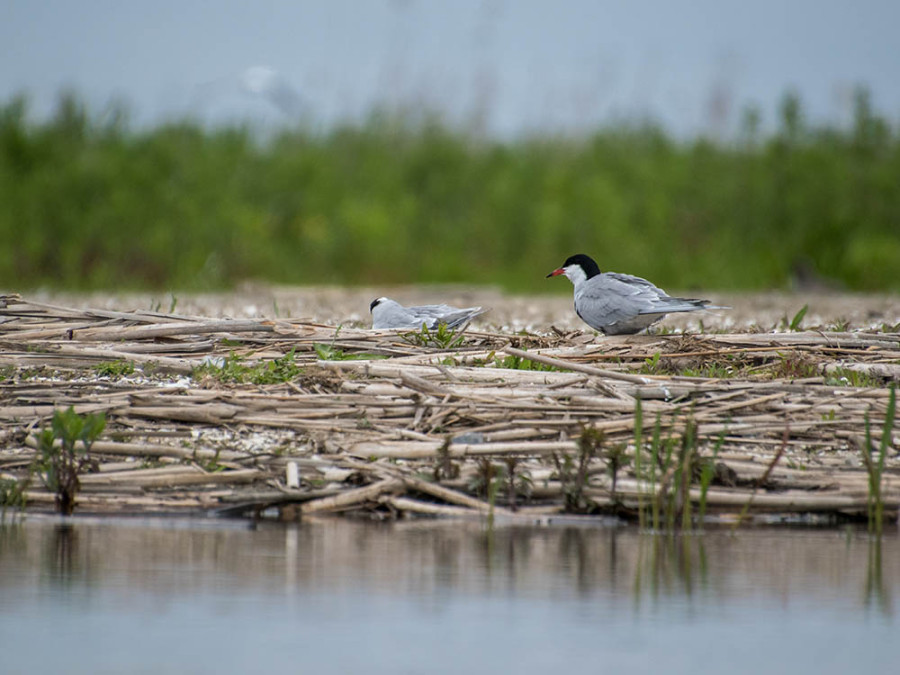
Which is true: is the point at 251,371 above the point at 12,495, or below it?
above

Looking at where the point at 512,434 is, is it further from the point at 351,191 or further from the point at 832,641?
the point at 351,191

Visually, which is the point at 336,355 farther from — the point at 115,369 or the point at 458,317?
the point at 458,317

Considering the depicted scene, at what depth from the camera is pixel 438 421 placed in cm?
582

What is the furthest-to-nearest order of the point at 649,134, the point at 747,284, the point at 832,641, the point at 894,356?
the point at 649,134 → the point at 747,284 → the point at 894,356 → the point at 832,641

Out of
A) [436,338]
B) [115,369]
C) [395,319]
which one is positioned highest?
[395,319]

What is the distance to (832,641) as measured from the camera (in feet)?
12.2

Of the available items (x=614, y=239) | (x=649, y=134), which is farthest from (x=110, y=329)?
(x=649, y=134)

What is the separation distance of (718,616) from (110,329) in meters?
4.51

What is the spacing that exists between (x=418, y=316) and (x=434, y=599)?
4.35 metres

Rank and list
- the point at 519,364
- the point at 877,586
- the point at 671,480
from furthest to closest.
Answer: the point at 519,364
the point at 671,480
the point at 877,586

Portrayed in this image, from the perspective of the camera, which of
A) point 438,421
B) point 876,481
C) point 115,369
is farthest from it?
point 115,369

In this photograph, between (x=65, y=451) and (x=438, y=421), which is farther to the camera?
(x=438, y=421)

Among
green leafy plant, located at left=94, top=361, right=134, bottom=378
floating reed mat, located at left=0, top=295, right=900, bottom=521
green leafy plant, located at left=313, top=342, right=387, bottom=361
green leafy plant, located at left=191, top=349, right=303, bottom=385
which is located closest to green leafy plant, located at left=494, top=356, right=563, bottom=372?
floating reed mat, located at left=0, top=295, right=900, bottom=521

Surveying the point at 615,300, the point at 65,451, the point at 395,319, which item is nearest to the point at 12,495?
the point at 65,451
